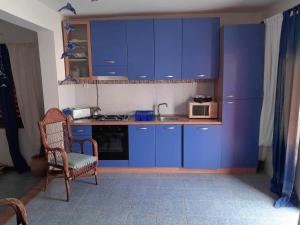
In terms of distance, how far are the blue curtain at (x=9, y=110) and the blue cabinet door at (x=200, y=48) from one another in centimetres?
287

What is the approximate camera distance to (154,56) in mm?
3555

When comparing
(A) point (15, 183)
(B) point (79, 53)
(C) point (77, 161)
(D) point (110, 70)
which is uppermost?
(B) point (79, 53)

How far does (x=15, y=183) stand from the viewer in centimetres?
354

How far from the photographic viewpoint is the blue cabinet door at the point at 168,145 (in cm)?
348

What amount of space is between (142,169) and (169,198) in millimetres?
860

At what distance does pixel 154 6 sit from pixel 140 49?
0.63 metres

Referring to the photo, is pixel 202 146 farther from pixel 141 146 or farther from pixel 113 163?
pixel 113 163

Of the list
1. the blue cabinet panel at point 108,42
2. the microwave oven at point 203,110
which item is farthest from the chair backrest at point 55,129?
the microwave oven at point 203,110

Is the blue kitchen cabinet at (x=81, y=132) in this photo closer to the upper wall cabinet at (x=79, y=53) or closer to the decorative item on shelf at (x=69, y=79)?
the decorative item on shelf at (x=69, y=79)

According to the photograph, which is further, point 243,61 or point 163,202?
point 243,61

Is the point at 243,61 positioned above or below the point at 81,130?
above

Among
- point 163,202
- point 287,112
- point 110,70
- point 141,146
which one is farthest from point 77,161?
point 287,112

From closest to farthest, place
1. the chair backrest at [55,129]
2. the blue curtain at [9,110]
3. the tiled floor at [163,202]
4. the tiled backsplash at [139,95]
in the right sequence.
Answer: the tiled floor at [163,202] < the chair backrest at [55,129] < the blue curtain at [9,110] < the tiled backsplash at [139,95]

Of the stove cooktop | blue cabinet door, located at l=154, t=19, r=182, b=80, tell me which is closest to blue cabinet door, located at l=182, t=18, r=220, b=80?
blue cabinet door, located at l=154, t=19, r=182, b=80
